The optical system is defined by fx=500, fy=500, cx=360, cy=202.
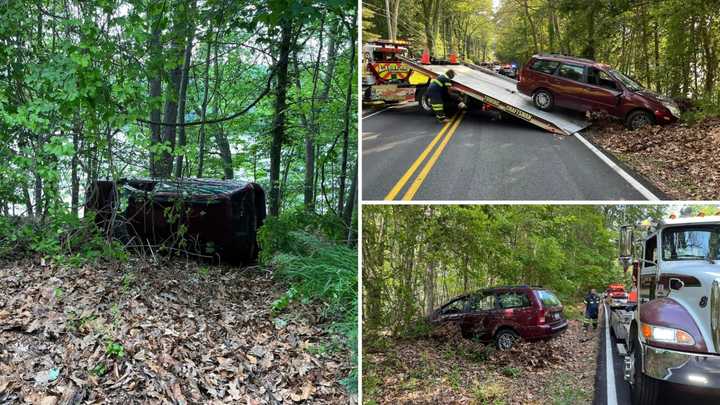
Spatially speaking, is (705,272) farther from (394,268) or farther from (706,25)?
(706,25)

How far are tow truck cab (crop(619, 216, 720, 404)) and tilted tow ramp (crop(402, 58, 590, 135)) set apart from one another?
348 cm

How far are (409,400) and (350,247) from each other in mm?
4673

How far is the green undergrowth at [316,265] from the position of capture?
23.5ft

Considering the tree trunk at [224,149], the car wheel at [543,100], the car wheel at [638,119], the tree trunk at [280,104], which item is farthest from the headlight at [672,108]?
the tree trunk at [224,149]

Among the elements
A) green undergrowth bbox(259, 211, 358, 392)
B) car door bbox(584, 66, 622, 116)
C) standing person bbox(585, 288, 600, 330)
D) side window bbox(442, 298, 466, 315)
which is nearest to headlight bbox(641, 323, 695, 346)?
side window bbox(442, 298, 466, 315)

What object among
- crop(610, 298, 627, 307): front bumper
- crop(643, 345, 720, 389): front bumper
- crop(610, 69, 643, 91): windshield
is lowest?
crop(610, 298, 627, 307): front bumper

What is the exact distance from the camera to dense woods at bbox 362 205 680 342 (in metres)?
4.82

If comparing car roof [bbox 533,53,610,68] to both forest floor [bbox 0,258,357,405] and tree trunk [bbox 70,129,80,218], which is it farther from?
tree trunk [bbox 70,129,80,218]

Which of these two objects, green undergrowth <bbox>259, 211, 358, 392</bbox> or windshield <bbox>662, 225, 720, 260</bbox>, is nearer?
windshield <bbox>662, 225, 720, 260</bbox>

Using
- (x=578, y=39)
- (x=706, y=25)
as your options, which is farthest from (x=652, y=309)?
(x=706, y=25)

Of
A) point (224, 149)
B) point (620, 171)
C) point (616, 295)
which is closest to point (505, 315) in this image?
point (620, 171)

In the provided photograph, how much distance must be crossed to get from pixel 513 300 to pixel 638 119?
4885 mm

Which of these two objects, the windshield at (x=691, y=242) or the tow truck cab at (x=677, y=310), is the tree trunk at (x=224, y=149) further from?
the windshield at (x=691, y=242)

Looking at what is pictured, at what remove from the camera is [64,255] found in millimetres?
7371
